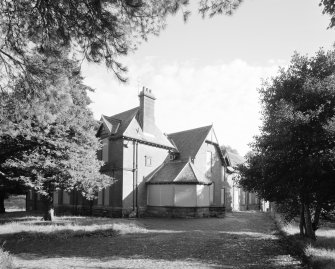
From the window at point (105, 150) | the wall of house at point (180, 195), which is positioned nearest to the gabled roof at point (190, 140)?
the wall of house at point (180, 195)

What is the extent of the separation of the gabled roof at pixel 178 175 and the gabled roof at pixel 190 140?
219 centimetres

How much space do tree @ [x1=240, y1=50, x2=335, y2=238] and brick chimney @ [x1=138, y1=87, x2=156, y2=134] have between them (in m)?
17.8

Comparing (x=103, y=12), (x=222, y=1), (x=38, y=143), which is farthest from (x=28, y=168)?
(x=222, y=1)

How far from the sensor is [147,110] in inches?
1294

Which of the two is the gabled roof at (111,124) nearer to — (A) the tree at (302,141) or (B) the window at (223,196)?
(B) the window at (223,196)

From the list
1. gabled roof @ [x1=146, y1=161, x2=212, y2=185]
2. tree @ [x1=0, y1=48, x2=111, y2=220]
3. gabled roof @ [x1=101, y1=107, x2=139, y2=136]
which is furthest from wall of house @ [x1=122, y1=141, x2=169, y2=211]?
tree @ [x1=0, y1=48, x2=111, y2=220]

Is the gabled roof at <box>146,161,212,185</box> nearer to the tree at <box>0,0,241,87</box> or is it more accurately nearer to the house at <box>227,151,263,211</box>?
the house at <box>227,151,263,211</box>

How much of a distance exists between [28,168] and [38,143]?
174cm

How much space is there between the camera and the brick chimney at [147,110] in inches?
1272

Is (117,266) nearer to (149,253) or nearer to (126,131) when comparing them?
(149,253)

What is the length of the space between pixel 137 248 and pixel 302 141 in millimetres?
8636

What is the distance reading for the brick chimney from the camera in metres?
32.3

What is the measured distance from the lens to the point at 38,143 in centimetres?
2034

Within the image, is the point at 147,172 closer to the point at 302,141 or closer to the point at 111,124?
the point at 111,124
